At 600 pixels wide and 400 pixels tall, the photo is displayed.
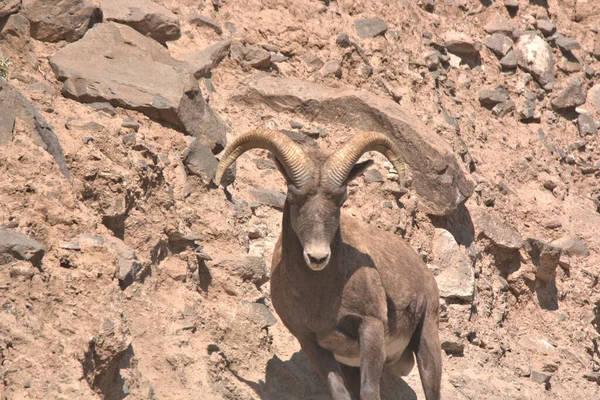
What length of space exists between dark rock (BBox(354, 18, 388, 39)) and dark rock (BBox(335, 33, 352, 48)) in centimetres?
47

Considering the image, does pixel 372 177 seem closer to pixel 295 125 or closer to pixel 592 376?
pixel 295 125

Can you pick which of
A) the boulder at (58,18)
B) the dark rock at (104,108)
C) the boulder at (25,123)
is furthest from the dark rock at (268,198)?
the boulder at (25,123)

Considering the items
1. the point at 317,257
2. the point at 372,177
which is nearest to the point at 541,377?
the point at 372,177

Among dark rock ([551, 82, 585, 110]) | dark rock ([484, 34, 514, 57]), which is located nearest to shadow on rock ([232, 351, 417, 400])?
dark rock ([484, 34, 514, 57])

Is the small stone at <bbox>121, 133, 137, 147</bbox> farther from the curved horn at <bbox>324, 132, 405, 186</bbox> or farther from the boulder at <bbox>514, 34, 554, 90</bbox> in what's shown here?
the boulder at <bbox>514, 34, 554, 90</bbox>

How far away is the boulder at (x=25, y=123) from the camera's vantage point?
8125mm

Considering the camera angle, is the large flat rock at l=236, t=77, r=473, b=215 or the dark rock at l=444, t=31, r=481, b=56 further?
the dark rock at l=444, t=31, r=481, b=56

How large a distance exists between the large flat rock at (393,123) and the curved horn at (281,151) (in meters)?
4.32

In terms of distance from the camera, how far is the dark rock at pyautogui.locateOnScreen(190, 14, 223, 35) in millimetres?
13172

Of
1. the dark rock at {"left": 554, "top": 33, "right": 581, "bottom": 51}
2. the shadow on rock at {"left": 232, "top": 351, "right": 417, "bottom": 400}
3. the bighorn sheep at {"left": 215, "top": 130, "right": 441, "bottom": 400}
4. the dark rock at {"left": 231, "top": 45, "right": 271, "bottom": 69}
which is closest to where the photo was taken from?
the bighorn sheep at {"left": 215, "top": 130, "right": 441, "bottom": 400}

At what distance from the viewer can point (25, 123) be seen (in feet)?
27.3

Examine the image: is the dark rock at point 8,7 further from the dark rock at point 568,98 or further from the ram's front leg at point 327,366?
the dark rock at point 568,98

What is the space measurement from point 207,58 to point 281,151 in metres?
4.94

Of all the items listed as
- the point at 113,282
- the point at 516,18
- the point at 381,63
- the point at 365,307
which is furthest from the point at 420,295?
the point at 516,18
